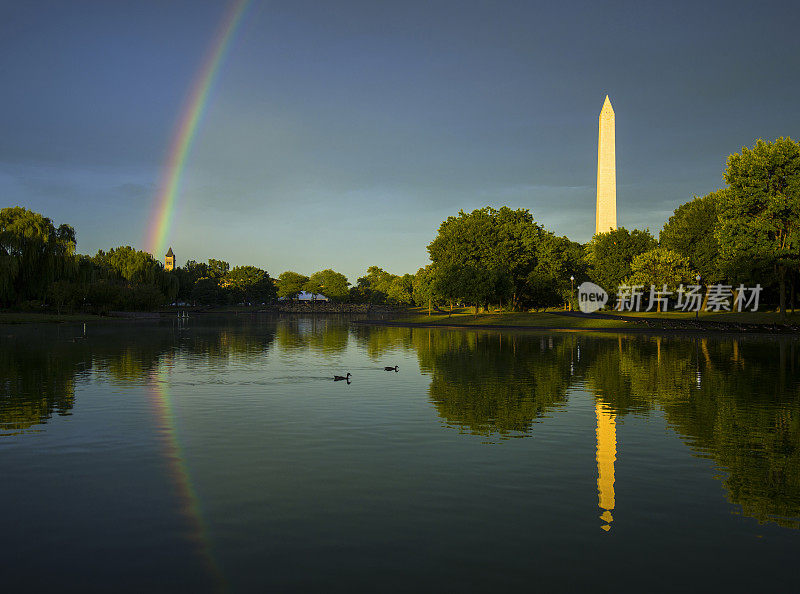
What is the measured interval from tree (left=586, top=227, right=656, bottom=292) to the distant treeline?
0.60 ft

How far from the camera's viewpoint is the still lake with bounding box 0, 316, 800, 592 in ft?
26.9

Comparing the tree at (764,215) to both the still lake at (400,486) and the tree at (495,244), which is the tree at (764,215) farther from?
the still lake at (400,486)

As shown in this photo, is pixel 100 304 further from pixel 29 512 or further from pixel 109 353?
pixel 29 512

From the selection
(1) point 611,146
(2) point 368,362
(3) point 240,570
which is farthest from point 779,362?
(1) point 611,146

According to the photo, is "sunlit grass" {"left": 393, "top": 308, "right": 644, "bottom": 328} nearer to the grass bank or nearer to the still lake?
the grass bank

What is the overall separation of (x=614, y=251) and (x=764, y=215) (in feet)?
150

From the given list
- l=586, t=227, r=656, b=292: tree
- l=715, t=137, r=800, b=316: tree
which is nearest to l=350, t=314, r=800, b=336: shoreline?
l=715, t=137, r=800, b=316: tree

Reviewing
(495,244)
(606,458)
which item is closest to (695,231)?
(495,244)

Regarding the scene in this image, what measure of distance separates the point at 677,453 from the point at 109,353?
36994mm

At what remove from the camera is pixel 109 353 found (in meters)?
41.3

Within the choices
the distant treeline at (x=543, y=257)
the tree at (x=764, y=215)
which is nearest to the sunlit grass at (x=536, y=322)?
the distant treeline at (x=543, y=257)

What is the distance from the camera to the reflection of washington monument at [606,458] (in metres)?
10.6

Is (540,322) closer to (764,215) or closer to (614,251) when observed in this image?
(764,215)

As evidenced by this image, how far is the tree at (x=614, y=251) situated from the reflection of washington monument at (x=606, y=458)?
96.8m
